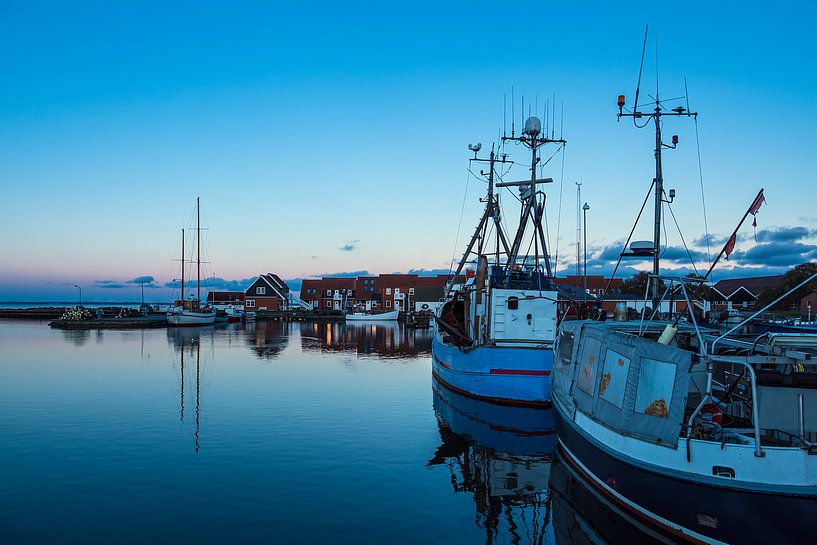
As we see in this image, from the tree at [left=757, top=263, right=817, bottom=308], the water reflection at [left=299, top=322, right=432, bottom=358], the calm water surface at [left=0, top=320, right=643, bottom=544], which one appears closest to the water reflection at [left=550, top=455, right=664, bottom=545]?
the calm water surface at [left=0, top=320, right=643, bottom=544]

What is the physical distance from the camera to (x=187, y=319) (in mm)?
87312

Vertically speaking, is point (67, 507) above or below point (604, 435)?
below

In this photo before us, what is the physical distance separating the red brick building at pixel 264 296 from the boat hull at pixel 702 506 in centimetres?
11094

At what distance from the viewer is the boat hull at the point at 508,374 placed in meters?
24.3

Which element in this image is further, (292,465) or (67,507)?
(292,465)

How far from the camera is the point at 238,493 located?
45.8ft

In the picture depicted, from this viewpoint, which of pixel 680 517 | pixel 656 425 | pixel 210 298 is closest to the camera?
pixel 680 517

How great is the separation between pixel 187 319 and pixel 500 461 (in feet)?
258

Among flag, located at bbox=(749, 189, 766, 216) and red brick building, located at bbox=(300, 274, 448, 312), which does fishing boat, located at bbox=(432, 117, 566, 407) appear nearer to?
flag, located at bbox=(749, 189, 766, 216)

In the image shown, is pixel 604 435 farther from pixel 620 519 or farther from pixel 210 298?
pixel 210 298

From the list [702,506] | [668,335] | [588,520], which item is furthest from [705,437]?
[588,520]

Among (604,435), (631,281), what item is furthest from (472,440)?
(631,281)

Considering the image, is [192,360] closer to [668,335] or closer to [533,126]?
[533,126]

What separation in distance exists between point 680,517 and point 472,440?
10.1 m
